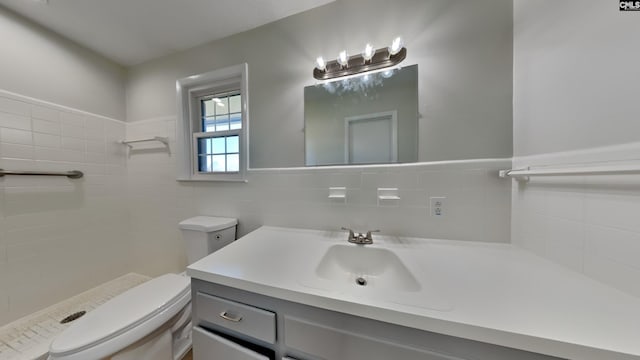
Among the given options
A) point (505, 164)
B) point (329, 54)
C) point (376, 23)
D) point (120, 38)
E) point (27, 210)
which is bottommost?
point (27, 210)

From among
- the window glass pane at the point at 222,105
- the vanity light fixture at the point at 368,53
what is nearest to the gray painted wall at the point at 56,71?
the window glass pane at the point at 222,105

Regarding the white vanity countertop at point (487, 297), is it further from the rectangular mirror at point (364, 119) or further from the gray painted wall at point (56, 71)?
the gray painted wall at point (56, 71)

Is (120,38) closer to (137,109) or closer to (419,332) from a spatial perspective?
(137,109)

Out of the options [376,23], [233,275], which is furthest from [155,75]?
[233,275]

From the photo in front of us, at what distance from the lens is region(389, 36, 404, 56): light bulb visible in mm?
971

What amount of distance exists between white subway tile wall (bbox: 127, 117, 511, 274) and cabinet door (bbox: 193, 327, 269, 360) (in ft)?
2.13

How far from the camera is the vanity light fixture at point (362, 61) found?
3.30ft

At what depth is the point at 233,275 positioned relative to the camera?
63cm

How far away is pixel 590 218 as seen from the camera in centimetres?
59

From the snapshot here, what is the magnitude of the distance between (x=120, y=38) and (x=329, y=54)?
1.69 metres

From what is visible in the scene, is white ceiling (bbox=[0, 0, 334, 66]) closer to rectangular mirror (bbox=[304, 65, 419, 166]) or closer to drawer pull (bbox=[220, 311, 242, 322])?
rectangular mirror (bbox=[304, 65, 419, 166])

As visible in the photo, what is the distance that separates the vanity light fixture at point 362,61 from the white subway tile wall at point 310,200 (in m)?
0.58

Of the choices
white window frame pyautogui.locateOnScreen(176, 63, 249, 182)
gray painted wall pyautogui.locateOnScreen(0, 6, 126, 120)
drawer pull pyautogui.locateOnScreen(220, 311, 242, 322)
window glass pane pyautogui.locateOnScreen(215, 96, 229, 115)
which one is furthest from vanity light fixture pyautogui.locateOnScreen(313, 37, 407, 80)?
gray painted wall pyautogui.locateOnScreen(0, 6, 126, 120)

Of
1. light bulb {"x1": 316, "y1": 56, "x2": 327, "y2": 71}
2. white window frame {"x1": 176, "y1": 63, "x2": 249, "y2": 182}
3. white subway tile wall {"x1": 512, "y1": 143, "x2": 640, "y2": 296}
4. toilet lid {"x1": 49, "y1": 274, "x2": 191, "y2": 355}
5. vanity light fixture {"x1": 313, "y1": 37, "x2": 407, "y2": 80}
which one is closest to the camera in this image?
white subway tile wall {"x1": 512, "y1": 143, "x2": 640, "y2": 296}
